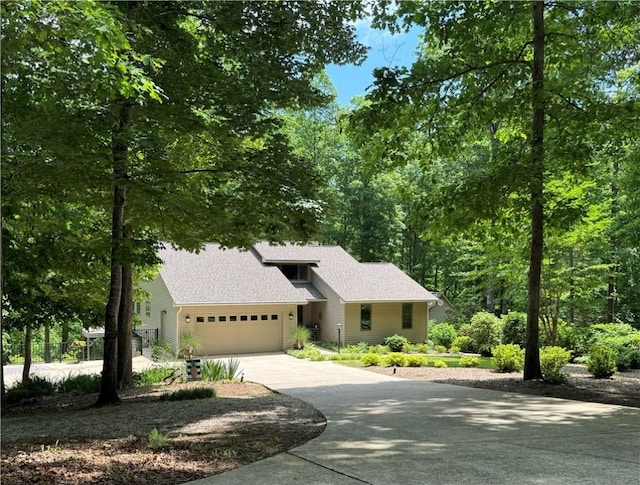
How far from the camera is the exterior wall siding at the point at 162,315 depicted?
23500 millimetres

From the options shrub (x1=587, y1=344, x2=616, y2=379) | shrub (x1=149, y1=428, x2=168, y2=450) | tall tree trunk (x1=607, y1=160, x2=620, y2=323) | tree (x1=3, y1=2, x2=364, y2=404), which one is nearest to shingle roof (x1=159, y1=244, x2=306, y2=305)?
tree (x1=3, y1=2, x2=364, y2=404)

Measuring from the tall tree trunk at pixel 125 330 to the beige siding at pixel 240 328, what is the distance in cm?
1012

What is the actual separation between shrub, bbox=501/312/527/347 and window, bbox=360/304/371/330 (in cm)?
630

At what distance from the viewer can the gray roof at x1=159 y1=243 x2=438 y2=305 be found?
23.8m

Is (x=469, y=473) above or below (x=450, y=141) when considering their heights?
below

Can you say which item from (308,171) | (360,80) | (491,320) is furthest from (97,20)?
(491,320)

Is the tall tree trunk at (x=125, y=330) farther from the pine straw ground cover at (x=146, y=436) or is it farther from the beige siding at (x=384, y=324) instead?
the beige siding at (x=384, y=324)

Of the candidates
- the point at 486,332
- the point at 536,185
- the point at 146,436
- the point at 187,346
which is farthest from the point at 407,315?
the point at 146,436

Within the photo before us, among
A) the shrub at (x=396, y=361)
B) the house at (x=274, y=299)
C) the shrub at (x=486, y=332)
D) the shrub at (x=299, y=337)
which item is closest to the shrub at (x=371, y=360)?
the shrub at (x=396, y=361)

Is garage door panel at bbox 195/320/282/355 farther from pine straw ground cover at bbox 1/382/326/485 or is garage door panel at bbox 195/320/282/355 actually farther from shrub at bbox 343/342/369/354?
pine straw ground cover at bbox 1/382/326/485

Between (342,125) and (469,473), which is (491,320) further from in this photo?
(469,473)

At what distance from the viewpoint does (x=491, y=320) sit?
24562 millimetres

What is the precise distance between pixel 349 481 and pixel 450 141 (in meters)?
9.84

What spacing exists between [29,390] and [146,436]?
7.75 meters
